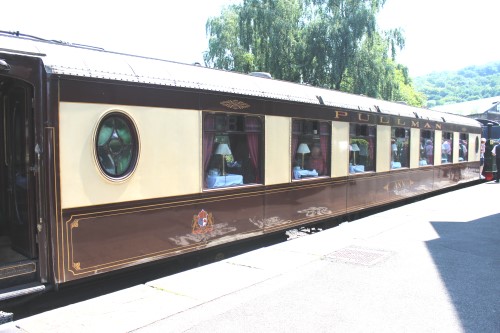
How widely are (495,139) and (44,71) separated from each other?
20.0 meters

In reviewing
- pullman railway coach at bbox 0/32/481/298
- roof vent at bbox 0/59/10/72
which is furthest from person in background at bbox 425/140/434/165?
roof vent at bbox 0/59/10/72

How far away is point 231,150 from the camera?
6105 millimetres

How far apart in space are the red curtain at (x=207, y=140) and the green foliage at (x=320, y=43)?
17265mm

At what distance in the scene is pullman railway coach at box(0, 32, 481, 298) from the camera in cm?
408

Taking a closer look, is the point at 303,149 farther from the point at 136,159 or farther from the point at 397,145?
the point at 397,145

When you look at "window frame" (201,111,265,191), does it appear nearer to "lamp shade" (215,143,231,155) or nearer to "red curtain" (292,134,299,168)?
"lamp shade" (215,143,231,155)

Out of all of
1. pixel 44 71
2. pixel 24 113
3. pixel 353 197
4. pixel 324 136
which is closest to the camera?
pixel 44 71

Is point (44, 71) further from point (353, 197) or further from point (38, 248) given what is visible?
point (353, 197)

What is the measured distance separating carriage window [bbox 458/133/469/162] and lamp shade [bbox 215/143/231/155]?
12.0 meters

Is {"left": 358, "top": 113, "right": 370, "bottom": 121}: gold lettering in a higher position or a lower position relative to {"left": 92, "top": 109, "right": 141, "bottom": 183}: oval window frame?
higher

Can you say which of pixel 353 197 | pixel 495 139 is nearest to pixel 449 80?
pixel 495 139

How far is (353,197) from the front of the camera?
9.06 metres

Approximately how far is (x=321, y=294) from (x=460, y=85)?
365 feet

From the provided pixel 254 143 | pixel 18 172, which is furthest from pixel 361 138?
pixel 18 172
